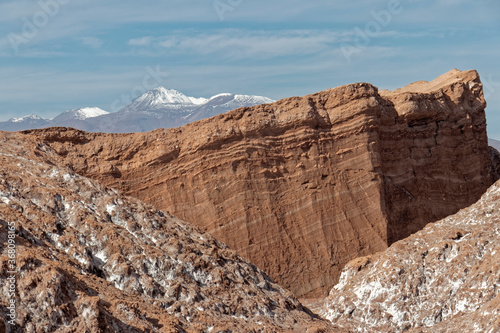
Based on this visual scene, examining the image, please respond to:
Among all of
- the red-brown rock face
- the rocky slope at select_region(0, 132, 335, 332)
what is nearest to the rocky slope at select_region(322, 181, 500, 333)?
the rocky slope at select_region(0, 132, 335, 332)

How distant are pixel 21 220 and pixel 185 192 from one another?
1370 centimetres

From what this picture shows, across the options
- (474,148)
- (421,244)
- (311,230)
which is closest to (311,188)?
(311,230)

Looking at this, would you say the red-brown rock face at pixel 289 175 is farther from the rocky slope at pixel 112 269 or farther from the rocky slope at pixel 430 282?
the rocky slope at pixel 112 269

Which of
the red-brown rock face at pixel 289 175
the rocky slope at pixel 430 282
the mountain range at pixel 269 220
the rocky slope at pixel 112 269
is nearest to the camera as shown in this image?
the rocky slope at pixel 112 269

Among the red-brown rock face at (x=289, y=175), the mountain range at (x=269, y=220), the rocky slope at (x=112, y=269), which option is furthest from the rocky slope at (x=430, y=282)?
the red-brown rock face at (x=289, y=175)

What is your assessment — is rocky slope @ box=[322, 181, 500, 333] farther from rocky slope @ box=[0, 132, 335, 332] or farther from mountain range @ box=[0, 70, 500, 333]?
rocky slope @ box=[0, 132, 335, 332]

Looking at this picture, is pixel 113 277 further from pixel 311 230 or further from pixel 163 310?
pixel 311 230

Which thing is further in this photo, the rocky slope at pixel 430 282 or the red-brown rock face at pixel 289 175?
the red-brown rock face at pixel 289 175

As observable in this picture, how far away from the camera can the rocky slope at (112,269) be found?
873 inches

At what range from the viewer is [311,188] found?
1679 inches

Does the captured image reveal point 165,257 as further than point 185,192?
No

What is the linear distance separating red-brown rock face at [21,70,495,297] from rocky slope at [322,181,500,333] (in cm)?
611

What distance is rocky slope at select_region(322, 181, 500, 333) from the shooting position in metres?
31.6

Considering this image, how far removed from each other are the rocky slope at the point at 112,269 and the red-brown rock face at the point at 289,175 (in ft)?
23.3
